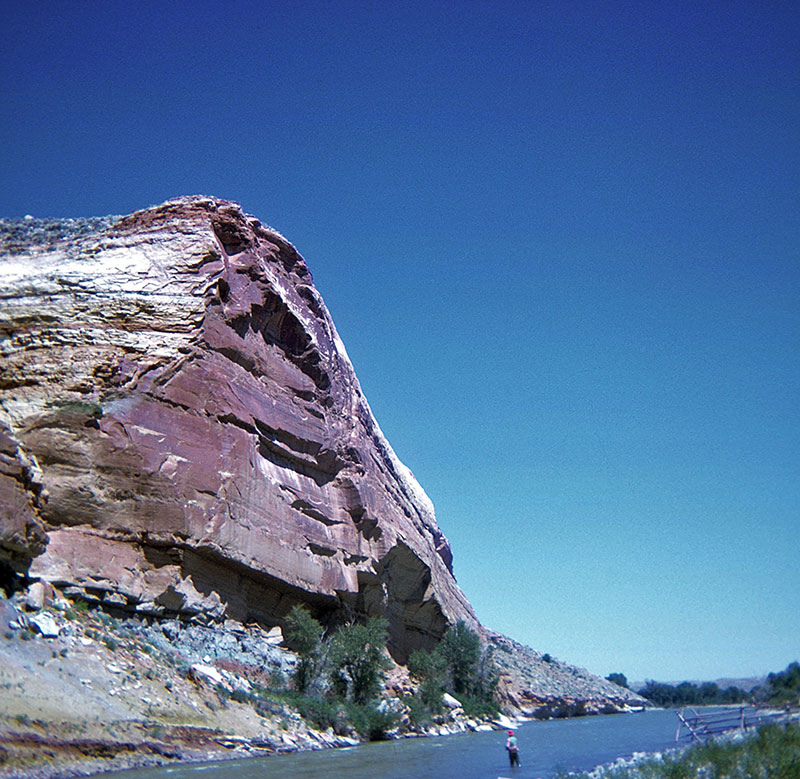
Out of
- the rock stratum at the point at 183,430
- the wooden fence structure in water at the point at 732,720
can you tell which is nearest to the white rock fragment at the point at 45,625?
the rock stratum at the point at 183,430

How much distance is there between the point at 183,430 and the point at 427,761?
1536 cm

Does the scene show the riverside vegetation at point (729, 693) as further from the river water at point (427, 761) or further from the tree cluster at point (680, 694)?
the river water at point (427, 761)

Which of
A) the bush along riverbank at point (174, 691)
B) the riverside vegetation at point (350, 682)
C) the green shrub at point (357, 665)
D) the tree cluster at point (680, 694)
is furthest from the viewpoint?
the tree cluster at point (680, 694)

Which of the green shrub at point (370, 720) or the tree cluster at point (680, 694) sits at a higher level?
the green shrub at point (370, 720)

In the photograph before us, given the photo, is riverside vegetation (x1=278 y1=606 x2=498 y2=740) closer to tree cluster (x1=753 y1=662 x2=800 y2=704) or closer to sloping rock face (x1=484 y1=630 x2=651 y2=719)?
tree cluster (x1=753 y1=662 x2=800 y2=704)

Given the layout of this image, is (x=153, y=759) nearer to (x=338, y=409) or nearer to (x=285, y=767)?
(x=285, y=767)

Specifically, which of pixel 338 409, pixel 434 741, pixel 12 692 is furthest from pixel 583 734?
pixel 12 692

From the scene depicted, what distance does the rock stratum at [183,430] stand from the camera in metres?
25.7

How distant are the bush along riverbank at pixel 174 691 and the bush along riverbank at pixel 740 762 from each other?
11.0 meters

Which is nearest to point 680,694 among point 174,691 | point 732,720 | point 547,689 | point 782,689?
point 547,689

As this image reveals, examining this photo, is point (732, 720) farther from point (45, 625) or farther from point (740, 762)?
point (45, 625)

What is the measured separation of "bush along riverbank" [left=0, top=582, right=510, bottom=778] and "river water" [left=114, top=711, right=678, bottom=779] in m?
0.94

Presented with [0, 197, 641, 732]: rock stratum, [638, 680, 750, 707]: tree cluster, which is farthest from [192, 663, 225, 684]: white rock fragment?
[638, 680, 750, 707]: tree cluster

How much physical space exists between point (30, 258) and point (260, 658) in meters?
20.7
